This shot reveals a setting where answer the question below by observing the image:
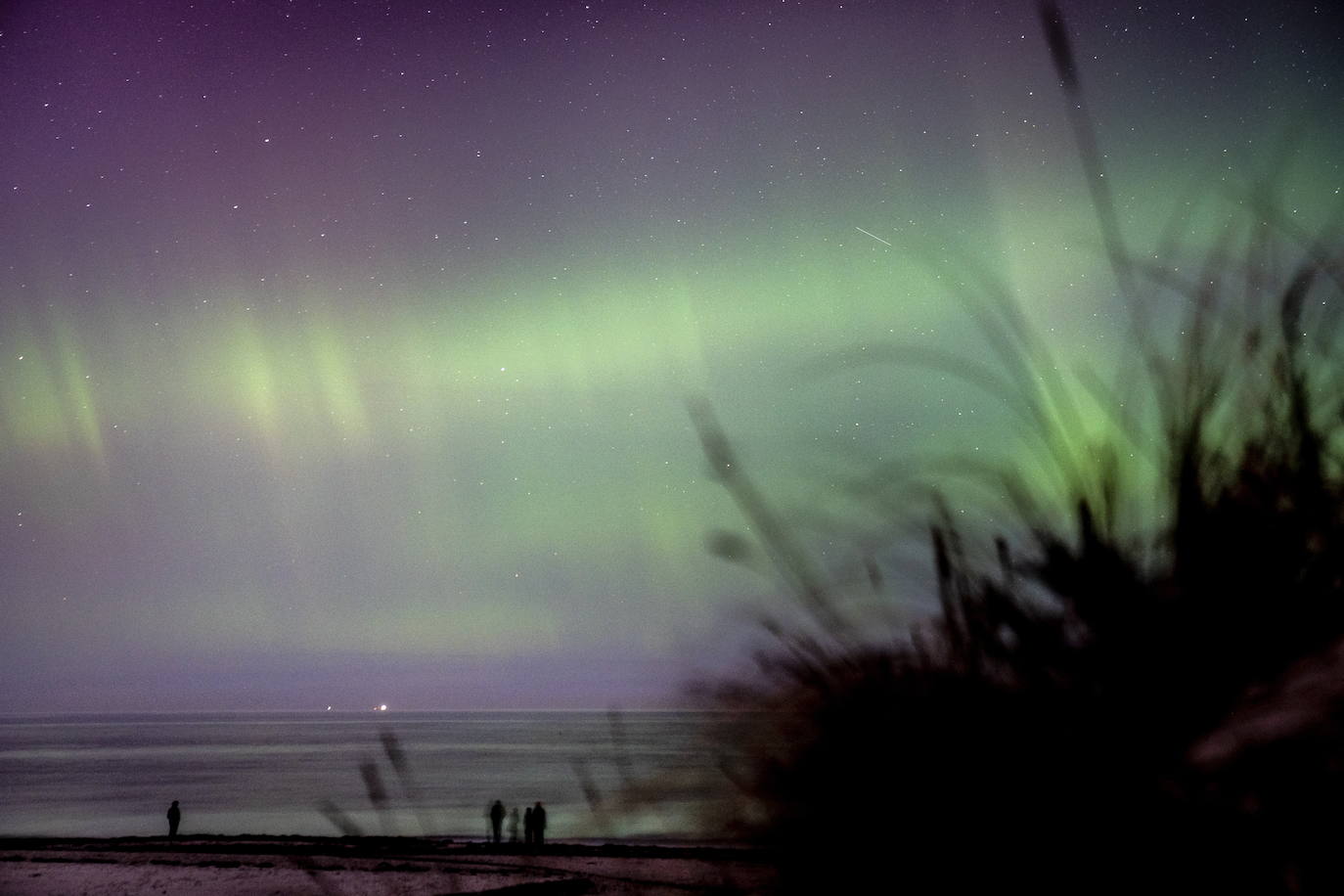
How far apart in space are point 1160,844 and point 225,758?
296ft

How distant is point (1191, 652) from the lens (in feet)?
2.92

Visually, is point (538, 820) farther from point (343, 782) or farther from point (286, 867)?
point (343, 782)

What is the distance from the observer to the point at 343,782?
180 feet

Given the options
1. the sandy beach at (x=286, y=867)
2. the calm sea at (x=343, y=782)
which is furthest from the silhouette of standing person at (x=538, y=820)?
the calm sea at (x=343, y=782)

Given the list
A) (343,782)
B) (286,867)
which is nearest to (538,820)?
(286,867)

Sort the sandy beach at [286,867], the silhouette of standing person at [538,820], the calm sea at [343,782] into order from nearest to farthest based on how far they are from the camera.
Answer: the calm sea at [343,782], the sandy beach at [286,867], the silhouette of standing person at [538,820]

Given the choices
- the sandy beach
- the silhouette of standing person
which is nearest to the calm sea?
the silhouette of standing person

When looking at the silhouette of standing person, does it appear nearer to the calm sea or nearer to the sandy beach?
the sandy beach

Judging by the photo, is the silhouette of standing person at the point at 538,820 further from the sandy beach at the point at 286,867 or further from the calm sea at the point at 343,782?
the calm sea at the point at 343,782

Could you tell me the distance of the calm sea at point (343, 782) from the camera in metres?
1.12

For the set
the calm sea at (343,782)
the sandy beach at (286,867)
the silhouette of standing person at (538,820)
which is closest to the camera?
the calm sea at (343,782)

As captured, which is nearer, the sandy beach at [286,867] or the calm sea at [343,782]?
the calm sea at [343,782]

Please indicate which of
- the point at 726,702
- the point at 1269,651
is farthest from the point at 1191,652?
the point at 726,702

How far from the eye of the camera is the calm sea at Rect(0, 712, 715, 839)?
1.12m
